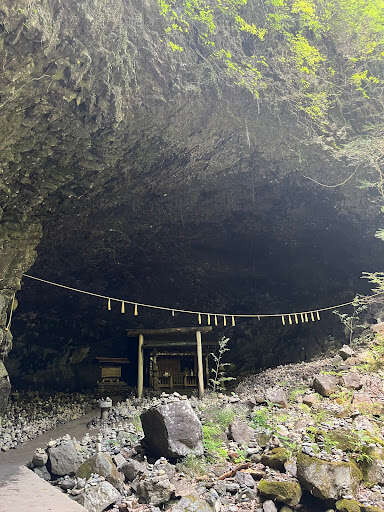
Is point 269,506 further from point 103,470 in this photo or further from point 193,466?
point 103,470

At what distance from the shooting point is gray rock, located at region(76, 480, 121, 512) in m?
3.69

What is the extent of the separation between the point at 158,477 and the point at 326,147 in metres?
10.7

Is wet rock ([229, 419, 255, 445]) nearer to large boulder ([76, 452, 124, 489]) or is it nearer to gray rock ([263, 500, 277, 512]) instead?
gray rock ([263, 500, 277, 512])

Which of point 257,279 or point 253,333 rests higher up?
point 257,279

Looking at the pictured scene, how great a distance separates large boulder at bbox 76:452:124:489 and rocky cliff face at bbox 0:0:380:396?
19.6ft

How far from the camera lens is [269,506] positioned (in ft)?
11.2

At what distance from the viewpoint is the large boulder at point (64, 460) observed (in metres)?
5.00

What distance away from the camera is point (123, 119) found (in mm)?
8164

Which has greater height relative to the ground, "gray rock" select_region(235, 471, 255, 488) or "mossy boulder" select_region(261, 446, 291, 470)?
"mossy boulder" select_region(261, 446, 291, 470)

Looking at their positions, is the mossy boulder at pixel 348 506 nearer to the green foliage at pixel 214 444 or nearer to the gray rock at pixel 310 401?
the green foliage at pixel 214 444

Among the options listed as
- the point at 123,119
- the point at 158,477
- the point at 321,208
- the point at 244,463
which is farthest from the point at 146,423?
the point at 321,208

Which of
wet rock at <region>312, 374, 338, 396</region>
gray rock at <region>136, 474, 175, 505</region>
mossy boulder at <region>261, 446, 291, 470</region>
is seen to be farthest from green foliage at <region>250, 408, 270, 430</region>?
gray rock at <region>136, 474, 175, 505</region>

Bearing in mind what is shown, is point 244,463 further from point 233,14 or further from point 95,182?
point 233,14

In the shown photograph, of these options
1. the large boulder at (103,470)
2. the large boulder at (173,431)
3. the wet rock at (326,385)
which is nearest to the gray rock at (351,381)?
the wet rock at (326,385)
